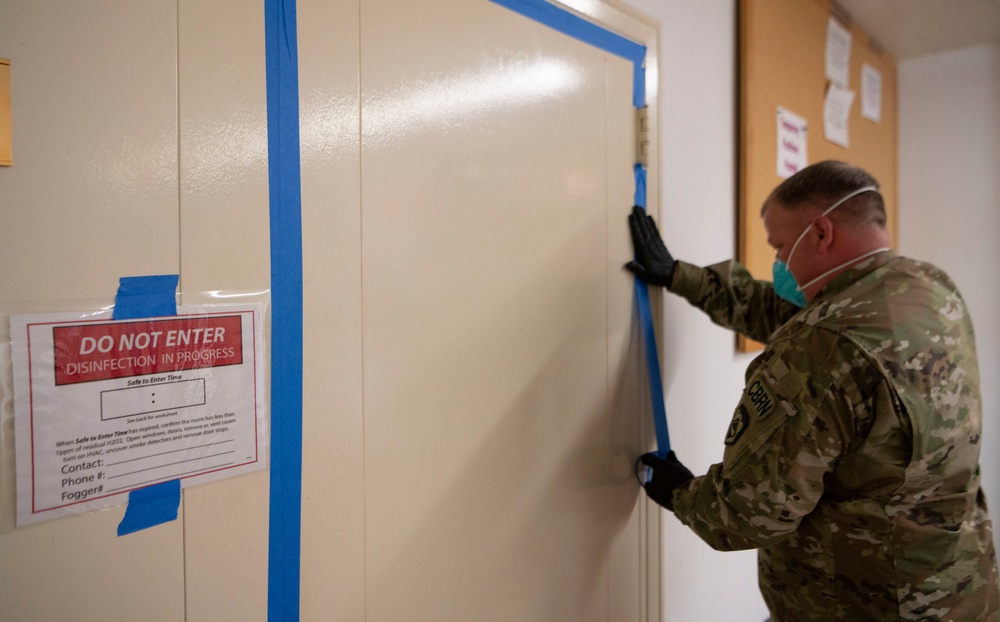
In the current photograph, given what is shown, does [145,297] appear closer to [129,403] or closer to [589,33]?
[129,403]

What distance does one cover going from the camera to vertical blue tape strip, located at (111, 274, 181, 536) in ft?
1.77

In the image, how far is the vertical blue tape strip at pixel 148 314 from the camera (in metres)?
0.54

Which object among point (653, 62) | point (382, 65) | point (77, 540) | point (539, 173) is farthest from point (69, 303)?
point (653, 62)

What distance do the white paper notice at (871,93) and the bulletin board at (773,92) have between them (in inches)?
3.8

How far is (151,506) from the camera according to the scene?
22.0 inches

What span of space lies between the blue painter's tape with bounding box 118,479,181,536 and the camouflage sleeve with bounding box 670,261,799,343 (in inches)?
39.2

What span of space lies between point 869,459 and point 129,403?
1.03 metres

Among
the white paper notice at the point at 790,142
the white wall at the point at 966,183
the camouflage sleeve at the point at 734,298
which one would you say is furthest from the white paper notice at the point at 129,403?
the white wall at the point at 966,183

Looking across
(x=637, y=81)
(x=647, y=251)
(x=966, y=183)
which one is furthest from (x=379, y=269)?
(x=966, y=183)

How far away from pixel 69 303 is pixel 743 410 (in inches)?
37.3

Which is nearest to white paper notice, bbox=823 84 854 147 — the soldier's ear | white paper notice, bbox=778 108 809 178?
white paper notice, bbox=778 108 809 178

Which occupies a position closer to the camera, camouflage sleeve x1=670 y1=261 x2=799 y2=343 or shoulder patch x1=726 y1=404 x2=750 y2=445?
shoulder patch x1=726 y1=404 x2=750 y2=445

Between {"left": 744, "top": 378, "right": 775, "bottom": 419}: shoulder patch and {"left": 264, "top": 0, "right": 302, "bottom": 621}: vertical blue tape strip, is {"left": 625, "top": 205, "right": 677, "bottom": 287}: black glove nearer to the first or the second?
{"left": 744, "top": 378, "right": 775, "bottom": 419}: shoulder patch

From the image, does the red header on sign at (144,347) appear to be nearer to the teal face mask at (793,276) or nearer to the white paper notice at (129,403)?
the white paper notice at (129,403)
